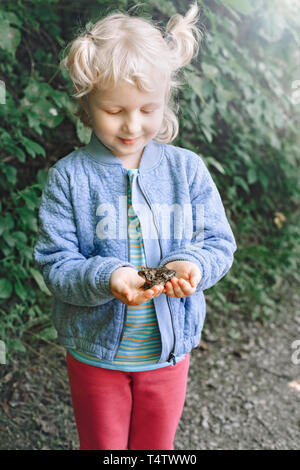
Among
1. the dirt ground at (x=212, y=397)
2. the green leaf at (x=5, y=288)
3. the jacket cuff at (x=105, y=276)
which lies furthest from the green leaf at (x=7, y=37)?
the dirt ground at (x=212, y=397)

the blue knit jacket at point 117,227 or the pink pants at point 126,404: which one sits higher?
the blue knit jacket at point 117,227

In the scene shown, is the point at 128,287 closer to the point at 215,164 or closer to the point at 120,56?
the point at 120,56

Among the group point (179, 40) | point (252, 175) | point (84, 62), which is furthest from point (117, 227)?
point (252, 175)

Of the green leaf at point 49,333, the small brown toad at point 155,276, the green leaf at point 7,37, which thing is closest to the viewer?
the small brown toad at point 155,276

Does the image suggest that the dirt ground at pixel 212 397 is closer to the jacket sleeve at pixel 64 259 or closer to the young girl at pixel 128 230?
the young girl at pixel 128 230

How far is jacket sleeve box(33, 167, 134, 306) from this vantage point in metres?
1.22

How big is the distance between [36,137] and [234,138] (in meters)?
1.55

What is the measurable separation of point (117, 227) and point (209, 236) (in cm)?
29

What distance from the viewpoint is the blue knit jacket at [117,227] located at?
4.35ft

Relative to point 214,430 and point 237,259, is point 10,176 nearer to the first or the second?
point 214,430

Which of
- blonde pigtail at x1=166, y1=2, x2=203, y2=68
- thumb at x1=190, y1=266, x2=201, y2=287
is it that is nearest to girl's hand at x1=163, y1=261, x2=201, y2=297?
thumb at x1=190, y1=266, x2=201, y2=287

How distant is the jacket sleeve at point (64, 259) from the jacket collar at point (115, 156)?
0.43 feet

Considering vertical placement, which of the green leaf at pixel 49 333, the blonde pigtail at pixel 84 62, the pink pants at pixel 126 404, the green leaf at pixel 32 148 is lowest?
the green leaf at pixel 49 333

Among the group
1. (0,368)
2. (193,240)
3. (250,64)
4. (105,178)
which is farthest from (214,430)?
(250,64)
